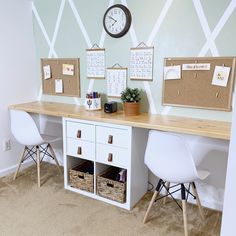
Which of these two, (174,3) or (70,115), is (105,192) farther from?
(174,3)

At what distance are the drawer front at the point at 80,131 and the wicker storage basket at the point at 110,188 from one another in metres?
0.40

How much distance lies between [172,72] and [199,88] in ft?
0.94

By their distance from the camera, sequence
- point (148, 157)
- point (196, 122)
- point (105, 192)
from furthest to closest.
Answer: point (105, 192)
point (196, 122)
point (148, 157)

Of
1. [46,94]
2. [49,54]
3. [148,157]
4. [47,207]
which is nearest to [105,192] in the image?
[47,207]

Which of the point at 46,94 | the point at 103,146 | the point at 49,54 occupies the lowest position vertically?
the point at 103,146

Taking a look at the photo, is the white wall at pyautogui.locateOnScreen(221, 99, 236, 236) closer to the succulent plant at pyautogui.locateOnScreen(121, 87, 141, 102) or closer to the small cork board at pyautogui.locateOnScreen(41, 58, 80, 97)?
the succulent plant at pyautogui.locateOnScreen(121, 87, 141, 102)

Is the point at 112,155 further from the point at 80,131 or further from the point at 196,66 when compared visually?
the point at 196,66

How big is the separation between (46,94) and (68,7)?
108 cm

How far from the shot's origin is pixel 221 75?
2055 mm

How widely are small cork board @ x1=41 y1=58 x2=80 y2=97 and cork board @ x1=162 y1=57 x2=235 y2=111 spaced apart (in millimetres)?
1073

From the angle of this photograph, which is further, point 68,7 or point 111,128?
point 68,7

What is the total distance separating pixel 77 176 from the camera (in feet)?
8.28

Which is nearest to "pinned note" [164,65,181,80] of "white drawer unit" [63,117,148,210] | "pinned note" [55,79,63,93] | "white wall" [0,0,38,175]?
"white drawer unit" [63,117,148,210]

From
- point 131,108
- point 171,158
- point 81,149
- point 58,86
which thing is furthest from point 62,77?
point 171,158
